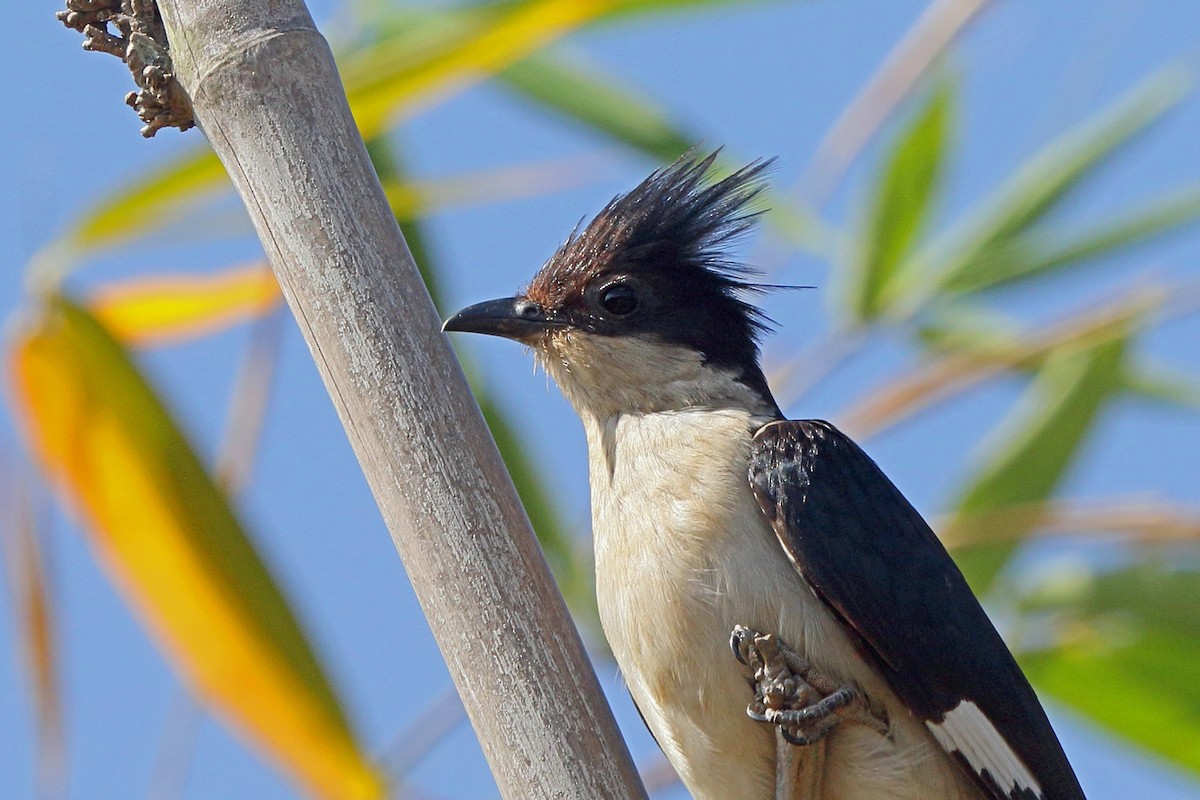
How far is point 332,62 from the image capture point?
6.87ft

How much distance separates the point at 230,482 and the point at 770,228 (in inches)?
73.9

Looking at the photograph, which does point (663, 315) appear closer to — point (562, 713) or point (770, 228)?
point (770, 228)

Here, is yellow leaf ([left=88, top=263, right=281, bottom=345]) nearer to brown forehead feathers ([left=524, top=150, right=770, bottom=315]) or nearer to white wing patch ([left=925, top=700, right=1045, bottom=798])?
brown forehead feathers ([left=524, top=150, right=770, bottom=315])

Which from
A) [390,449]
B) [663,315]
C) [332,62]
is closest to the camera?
[390,449]

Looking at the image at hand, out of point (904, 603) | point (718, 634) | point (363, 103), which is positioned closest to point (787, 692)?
point (718, 634)

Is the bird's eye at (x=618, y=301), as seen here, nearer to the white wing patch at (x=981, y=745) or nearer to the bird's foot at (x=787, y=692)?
the bird's foot at (x=787, y=692)

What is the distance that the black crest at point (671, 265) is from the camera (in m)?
3.42

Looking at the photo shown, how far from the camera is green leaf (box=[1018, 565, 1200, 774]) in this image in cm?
433

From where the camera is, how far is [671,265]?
3461 mm

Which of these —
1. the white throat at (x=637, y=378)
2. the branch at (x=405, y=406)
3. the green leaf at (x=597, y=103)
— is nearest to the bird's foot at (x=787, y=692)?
the branch at (x=405, y=406)

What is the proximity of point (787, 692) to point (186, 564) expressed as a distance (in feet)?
4.63

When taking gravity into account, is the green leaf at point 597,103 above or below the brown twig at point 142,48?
below

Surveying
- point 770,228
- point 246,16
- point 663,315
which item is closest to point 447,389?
point 246,16

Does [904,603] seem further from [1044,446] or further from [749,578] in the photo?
[1044,446]
